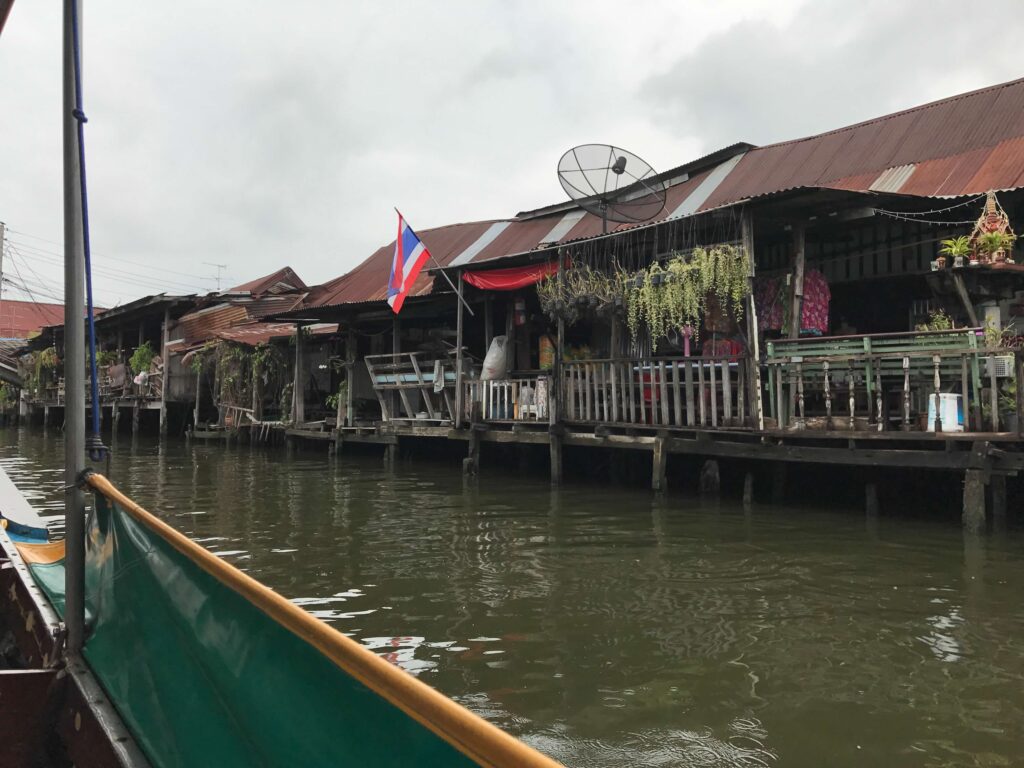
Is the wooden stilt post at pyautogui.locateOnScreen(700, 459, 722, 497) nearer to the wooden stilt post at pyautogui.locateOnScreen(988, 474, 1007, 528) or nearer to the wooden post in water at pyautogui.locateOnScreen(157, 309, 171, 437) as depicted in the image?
the wooden stilt post at pyautogui.locateOnScreen(988, 474, 1007, 528)

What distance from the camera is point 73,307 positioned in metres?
2.87

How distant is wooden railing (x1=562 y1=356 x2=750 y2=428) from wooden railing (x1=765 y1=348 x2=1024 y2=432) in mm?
516

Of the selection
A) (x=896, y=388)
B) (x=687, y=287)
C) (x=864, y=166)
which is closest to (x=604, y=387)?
(x=687, y=287)

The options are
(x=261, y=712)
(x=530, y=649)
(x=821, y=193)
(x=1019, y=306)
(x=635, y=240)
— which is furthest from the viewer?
(x=635, y=240)

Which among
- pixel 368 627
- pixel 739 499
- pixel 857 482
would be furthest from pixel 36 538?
pixel 857 482

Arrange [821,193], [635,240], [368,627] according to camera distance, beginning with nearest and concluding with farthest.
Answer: [368,627] → [821,193] → [635,240]

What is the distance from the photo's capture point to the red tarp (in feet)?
39.9

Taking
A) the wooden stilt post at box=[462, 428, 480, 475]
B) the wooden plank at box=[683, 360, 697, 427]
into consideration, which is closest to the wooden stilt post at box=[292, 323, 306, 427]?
the wooden stilt post at box=[462, 428, 480, 475]

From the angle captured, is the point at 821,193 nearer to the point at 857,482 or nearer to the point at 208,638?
the point at 857,482

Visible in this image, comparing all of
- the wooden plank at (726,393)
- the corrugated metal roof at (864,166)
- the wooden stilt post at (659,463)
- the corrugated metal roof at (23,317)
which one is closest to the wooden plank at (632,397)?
the wooden stilt post at (659,463)

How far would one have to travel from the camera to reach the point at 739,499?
9.93 m

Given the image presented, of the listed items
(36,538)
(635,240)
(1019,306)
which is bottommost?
(36,538)

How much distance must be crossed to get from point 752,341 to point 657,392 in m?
1.92

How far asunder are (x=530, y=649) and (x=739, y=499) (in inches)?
239
